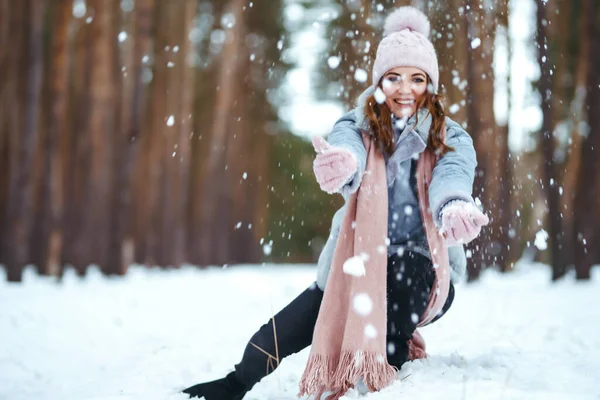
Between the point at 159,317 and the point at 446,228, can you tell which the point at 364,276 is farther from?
the point at 159,317

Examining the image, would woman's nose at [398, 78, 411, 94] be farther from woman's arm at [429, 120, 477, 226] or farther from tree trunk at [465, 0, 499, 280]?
tree trunk at [465, 0, 499, 280]

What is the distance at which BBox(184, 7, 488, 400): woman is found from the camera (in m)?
2.58

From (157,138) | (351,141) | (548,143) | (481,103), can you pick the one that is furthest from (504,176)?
(157,138)

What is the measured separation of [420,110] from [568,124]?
14.3 m

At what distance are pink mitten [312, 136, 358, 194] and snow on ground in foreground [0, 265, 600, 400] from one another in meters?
0.97

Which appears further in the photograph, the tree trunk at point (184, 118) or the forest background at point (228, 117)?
the tree trunk at point (184, 118)

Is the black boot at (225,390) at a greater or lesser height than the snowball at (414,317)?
lesser

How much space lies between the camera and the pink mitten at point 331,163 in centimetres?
239

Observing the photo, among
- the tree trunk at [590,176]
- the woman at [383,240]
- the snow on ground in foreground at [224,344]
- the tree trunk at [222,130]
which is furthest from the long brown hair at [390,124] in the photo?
the tree trunk at [222,130]

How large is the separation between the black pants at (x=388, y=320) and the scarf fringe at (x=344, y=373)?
191mm

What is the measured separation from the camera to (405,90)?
2795mm

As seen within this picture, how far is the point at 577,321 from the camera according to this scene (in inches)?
203

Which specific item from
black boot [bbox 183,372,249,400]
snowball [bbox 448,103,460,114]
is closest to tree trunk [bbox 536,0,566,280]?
snowball [bbox 448,103,460,114]

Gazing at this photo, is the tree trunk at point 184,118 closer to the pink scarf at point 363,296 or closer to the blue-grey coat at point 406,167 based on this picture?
the blue-grey coat at point 406,167
